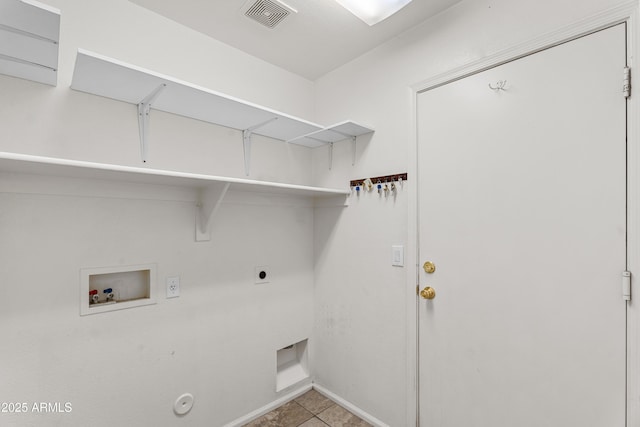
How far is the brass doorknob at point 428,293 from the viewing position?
1.61 metres

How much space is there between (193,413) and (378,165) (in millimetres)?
1807

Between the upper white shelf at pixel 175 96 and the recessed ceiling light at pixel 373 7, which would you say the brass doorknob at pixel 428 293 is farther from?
the recessed ceiling light at pixel 373 7

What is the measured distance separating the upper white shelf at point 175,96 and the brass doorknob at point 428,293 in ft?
A: 3.64

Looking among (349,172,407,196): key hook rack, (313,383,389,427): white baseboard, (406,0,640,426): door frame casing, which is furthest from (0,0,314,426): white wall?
(406,0,640,426): door frame casing

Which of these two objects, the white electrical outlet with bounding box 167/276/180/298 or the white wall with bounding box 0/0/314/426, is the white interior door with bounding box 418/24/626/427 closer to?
the white wall with bounding box 0/0/314/426

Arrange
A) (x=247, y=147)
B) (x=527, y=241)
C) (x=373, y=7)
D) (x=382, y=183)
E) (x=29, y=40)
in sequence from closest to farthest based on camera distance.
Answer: (x=29, y=40)
(x=527, y=241)
(x=373, y=7)
(x=382, y=183)
(x=247, y=147)

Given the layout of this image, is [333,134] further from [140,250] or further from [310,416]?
[310,416]

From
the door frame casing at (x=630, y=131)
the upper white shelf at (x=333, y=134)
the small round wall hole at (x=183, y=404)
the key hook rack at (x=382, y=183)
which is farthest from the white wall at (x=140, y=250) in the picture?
the door frame casing at (x=630, y=131)

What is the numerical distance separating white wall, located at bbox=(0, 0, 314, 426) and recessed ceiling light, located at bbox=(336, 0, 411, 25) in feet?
2.73

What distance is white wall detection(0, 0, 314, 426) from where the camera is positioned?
1266mm

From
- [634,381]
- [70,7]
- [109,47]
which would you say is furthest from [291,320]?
[70,7]

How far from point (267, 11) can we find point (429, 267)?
162 centimetres

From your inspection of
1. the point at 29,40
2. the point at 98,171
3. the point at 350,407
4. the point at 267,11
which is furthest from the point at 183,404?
the point at 267,11

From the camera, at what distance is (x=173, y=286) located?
5.39 ft
